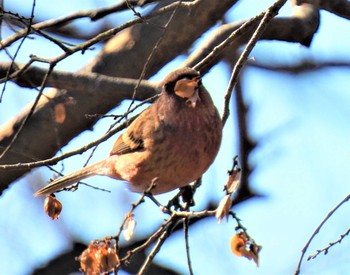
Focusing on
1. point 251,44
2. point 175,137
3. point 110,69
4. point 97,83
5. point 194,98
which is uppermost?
point 110,69

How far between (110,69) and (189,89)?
Answer: 1.54m

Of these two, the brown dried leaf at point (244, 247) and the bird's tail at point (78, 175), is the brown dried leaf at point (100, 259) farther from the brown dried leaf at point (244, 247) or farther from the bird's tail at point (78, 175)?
the bird's tail at point (78, 175)

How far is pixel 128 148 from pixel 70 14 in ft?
3.87

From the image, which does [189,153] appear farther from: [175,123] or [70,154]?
[70,154]

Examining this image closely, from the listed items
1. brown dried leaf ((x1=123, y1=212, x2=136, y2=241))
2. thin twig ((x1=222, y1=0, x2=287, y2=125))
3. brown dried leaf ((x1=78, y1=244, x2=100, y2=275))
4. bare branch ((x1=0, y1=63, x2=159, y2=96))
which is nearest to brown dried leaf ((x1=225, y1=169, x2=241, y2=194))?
brown dried leaf ((x1=123, y1=212, x2=136, y2=241))

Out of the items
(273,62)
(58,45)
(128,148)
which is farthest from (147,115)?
(273,62)

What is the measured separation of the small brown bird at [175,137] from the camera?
449 centimetres

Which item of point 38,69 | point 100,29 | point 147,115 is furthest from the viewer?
point 100,29

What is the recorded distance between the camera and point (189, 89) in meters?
4.49

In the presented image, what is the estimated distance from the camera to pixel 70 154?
424cm

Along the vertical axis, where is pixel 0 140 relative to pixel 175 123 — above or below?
above

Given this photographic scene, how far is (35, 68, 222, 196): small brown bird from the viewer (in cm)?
449

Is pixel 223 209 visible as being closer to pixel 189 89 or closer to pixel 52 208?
pixel 189 89

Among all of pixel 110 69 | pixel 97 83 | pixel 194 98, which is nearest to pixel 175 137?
pixel 194 98
